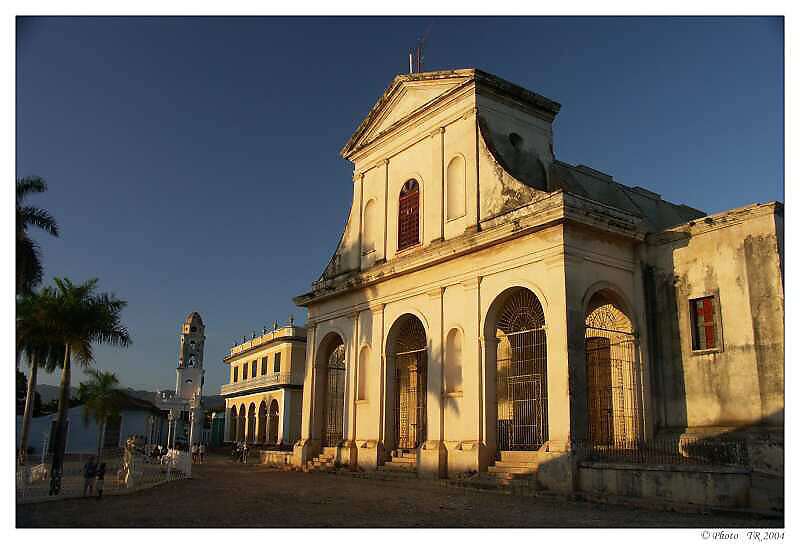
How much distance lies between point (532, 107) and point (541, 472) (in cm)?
1059

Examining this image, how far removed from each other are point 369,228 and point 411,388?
539cm

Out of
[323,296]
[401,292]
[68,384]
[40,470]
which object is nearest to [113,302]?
[68,384]

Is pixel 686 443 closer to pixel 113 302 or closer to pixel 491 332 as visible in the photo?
pixel 491 332

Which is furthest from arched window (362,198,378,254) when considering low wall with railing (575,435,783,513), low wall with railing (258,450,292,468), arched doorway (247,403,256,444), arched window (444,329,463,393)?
arched doorway (247,403,256,444)

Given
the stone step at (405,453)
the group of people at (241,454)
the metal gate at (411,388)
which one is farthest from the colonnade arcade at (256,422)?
the stone step at (405,453)

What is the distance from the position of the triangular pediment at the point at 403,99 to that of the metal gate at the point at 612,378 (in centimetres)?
762

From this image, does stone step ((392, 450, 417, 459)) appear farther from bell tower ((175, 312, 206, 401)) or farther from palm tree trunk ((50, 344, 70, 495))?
bell tower ((175, 312, 206, 401))

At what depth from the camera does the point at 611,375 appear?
58.5 feet

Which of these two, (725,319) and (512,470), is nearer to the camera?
(725,319)

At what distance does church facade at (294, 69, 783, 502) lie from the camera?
14750 mm

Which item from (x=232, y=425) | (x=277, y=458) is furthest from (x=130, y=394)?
(x=277, y=458)

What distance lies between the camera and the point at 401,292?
2044 centimetres

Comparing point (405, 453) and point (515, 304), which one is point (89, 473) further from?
point (515, 304)

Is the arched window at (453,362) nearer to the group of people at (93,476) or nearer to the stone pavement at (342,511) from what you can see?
the stone pavement at (342,511)
